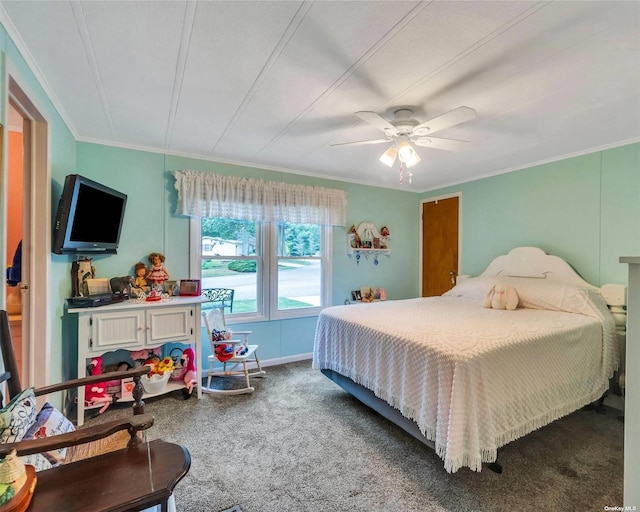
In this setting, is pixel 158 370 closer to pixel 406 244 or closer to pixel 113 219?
pixel 113 219

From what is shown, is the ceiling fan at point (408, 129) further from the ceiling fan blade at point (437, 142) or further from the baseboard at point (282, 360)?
the baseboard at point (282, 360)

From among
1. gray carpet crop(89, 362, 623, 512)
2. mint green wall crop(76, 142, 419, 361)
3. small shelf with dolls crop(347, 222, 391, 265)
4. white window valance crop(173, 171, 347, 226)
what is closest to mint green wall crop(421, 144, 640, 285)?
mint green wall crop(76, 142, 419, 361)

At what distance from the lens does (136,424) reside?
1.13 metres

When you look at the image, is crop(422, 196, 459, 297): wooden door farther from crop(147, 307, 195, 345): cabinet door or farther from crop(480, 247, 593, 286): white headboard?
crop(147, 307, 195, 345): cabinet door

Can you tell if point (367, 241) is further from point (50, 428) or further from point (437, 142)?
point (50, 428)

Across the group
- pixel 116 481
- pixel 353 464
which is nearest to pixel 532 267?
pixel 353 464

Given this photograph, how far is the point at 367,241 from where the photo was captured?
4289 millimetres

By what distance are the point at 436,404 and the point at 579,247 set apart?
244 centimetres

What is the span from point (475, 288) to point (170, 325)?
309 cm

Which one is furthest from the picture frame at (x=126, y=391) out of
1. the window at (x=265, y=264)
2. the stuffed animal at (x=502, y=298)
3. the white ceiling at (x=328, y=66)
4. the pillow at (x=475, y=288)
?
the pillow at (x=475, y=288)

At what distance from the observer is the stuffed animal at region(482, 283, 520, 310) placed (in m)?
2.88

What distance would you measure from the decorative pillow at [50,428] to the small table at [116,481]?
31cm

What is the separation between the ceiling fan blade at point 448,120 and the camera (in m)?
1.79

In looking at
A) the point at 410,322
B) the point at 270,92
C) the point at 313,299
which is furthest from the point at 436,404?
the point at 313,299
